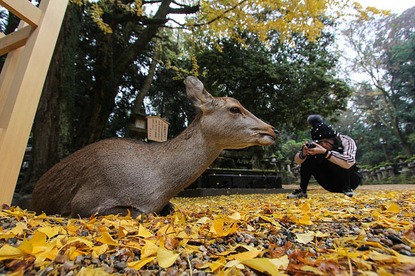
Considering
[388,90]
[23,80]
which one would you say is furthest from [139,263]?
[388,90]

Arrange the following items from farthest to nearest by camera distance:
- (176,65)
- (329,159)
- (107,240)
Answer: (176,65) < (329,159) < (107,240)

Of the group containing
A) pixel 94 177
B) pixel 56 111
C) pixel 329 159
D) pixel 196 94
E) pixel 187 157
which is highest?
pixel 56 111

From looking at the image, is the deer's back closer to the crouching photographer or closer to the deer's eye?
the deer's eye

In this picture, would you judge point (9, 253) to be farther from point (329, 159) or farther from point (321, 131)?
point (321, 131)

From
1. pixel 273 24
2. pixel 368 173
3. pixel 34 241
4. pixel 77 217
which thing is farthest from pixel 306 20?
pixel 368 173

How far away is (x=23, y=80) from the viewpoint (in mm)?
1503

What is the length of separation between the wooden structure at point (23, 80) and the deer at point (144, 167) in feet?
1.31

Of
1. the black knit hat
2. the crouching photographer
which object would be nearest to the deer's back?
the crouching photographer

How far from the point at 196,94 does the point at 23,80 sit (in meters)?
1.27

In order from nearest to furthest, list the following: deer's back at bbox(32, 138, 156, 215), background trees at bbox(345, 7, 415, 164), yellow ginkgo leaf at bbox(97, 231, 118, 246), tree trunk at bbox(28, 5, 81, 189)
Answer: yellow ginkgo leaf at bbox(97, 231, 118, 246) < deer's back at bbox(32, 138, 156, 215) < tree trunk at bbox(28, 5, 81, 189) < background trees at bbox(345, 7, 415, 164)

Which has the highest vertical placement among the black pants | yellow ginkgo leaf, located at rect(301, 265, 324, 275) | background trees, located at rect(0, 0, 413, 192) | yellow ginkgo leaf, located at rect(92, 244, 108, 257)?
background trees, located at rect(0, 0, 413, 192)

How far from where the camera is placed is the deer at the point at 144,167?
5.59 feet

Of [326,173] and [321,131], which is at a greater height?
[321,131]

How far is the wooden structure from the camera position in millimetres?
1447
